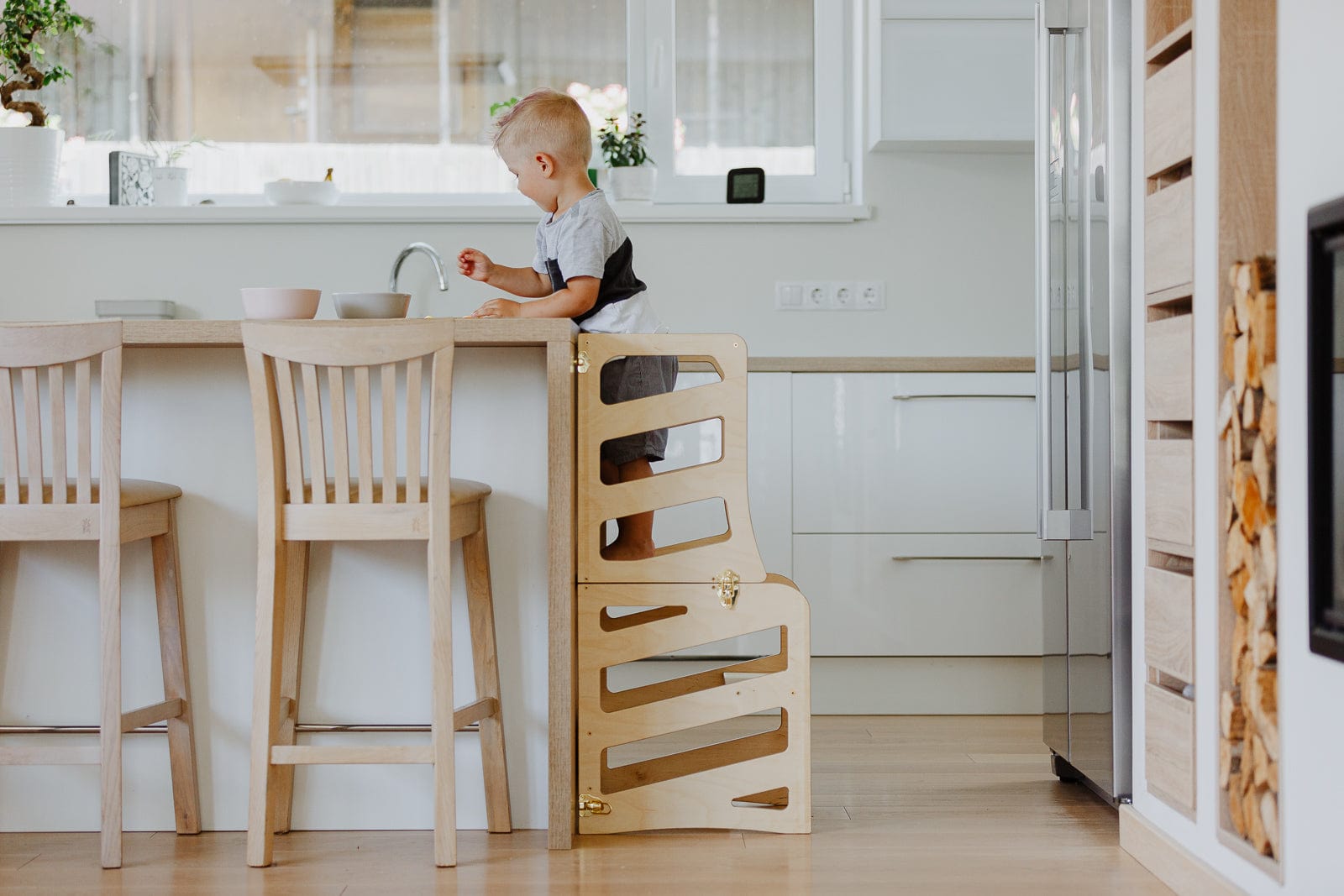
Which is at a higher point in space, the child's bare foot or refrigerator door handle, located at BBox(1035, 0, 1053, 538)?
refrigerator door handle, located at BBox(1035, 0, 1053, 538)

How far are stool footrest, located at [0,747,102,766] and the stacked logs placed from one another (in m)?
1.64

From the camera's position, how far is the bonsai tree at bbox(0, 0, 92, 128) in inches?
132

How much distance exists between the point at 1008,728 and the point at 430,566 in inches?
63.9

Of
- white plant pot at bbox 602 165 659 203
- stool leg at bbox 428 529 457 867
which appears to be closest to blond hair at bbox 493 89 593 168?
stool leg at bbox 428 529 457 867

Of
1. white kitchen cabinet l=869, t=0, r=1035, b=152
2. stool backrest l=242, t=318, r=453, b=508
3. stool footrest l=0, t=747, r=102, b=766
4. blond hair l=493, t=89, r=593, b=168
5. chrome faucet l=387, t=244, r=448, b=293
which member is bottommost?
stool footrest l=0, t=747, r=102, b=766

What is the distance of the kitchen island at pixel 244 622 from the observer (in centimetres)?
211

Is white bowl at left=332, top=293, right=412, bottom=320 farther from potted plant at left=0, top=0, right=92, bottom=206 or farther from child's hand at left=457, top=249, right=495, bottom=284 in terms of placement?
potted plant at left=0, top=0, right=92, bottom=206

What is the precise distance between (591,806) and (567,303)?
87 centimetres

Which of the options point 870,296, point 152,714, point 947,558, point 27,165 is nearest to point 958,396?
point 947,558

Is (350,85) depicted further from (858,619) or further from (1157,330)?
(1157,330)

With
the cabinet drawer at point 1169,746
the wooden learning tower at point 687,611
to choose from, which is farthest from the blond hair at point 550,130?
the cabinet drawer at point 1169,746

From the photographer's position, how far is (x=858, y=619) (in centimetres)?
303

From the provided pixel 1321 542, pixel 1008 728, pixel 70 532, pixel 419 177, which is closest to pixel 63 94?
pixel 419 177

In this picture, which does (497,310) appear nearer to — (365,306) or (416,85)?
(365,306)
